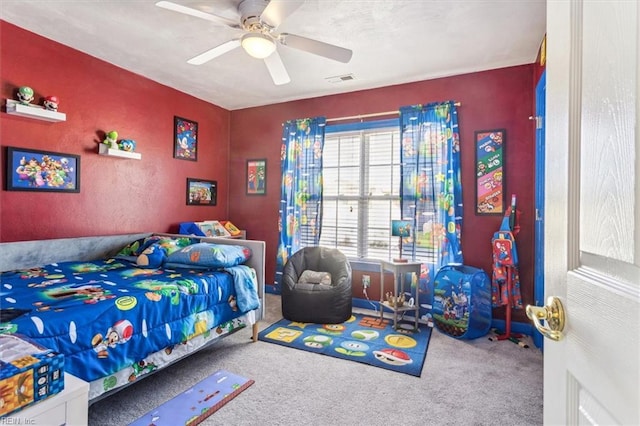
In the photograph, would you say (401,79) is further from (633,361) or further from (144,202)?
(633,361)

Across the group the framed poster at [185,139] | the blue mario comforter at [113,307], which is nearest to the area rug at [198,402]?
the blue mario comforter at [113,307]

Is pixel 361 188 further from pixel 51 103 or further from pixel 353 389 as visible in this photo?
pixel 51 103

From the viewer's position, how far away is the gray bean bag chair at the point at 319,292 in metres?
3.20

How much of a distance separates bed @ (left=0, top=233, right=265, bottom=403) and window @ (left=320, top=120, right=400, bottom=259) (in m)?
1.44

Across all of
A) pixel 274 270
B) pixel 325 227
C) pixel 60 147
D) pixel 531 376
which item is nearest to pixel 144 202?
pixel 60 147

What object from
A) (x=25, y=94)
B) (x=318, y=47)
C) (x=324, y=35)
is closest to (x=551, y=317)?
(x=318, y=47)

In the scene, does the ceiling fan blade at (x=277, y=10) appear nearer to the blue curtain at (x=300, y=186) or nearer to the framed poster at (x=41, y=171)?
the blue curtain at (x=300, y=186)

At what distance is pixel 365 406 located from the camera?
74.8 inches

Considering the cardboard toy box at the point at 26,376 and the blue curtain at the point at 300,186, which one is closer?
the cardboard toy box at the point at 26,376

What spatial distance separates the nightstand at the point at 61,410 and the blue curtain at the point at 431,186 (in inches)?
115

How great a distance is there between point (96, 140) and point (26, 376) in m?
2.89

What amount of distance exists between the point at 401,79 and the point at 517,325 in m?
2.79

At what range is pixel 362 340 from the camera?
284cm

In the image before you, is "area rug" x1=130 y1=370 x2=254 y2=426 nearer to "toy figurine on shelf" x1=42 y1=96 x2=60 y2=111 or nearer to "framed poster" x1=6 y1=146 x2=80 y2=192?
"framed poster" x1=6 y1=146 x2=80 y2=192
